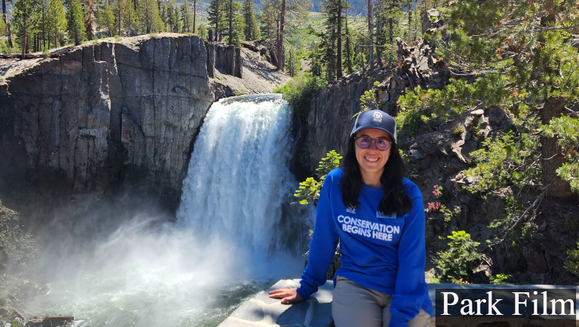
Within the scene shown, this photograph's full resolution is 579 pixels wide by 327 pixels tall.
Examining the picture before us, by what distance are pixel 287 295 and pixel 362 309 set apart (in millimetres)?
766

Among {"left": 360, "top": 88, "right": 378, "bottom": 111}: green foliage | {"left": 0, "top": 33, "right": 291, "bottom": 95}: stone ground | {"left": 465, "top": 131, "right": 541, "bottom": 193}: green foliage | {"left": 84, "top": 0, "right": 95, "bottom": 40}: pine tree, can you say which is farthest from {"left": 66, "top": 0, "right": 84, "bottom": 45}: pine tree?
{"left": 465, "top": 131, "right": 541, "bottom": 193}: green foliage

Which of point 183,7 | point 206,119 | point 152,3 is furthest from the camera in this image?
point 183,7

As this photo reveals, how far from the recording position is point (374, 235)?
2.93m

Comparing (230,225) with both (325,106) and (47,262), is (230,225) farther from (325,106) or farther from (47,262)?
(47,262)

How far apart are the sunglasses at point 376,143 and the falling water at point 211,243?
13977mm

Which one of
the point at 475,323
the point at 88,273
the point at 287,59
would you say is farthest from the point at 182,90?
the point at 287,59

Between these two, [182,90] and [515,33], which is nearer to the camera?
[515,33]

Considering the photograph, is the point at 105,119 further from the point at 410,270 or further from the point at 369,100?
the point at 410,270

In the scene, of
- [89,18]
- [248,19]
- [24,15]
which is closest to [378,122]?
[24,15]

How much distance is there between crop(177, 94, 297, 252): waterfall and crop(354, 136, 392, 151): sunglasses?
1739cm

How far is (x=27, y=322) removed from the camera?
15.4 metres

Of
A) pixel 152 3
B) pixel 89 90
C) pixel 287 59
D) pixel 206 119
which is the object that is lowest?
pixel 206 119

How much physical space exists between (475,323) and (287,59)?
60.1 metres

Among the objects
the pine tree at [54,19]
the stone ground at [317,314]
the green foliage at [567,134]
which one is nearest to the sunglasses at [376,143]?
the stone ground at [317,314]
